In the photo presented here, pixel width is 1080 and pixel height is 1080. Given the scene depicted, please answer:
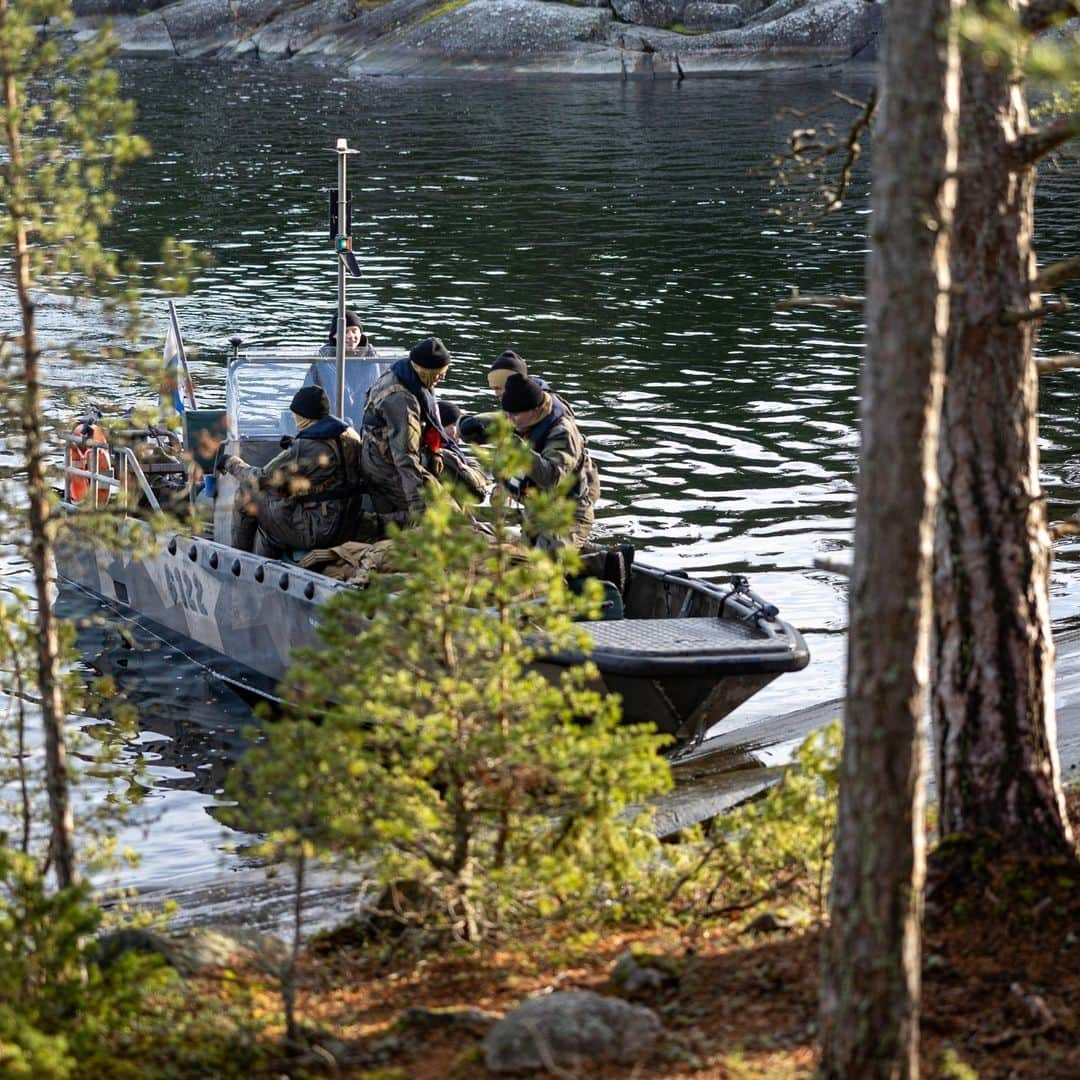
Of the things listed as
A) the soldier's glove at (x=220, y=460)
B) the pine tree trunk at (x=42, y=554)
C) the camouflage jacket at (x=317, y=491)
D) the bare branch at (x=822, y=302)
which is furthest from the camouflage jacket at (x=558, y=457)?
the pine tree trunk at (x=42, y=554)

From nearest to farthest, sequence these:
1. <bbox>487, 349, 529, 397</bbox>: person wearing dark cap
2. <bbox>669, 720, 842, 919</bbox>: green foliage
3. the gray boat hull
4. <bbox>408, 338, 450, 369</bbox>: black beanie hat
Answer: <bbox>669, 720, 842, 919</bbox>: green foliage, the gray boat hull, <bbox>408, 338, 450, 369</bbox>: black beanie hat, <bbox>487, 349, 529, 397</bbox>: person wearing dark cap

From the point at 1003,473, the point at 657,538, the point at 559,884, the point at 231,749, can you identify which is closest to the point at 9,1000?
the point at 559,884

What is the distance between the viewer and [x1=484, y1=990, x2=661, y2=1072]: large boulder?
20.6 ft

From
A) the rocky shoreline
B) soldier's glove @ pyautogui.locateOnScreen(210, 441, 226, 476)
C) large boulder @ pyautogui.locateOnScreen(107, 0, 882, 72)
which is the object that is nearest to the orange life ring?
soldier's glove @ pyautogui.locateOnScreen(210, 441, 226, 476)

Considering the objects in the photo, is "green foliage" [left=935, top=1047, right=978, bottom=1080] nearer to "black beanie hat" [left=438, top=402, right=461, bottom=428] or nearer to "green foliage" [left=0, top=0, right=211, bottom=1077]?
"green foliage" [left=0, top=0, right=211, bottom=1077]

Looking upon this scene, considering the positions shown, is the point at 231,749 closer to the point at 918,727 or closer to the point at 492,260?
the point at 918,727

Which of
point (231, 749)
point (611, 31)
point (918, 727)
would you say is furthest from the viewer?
point (611, 31)

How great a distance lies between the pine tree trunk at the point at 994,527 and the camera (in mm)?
7332

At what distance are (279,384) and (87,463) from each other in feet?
6.99

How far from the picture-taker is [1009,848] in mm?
7570

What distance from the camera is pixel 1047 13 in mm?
7219

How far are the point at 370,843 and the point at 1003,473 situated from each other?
2.98m

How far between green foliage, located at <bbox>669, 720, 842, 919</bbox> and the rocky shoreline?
6339cm

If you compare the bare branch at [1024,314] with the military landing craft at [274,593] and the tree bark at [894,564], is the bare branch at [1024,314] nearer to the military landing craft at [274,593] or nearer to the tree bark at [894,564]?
the tree bark at [894,564]
